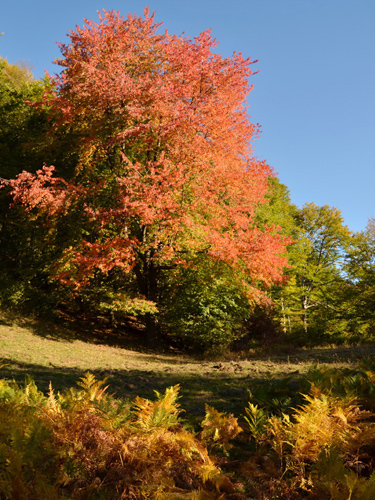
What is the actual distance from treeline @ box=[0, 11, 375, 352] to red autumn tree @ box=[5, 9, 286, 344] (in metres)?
0.05

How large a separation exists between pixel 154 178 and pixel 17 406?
28.6 ft

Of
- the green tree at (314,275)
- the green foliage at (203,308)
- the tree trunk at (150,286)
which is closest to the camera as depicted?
A: the green foliage at (203,308)

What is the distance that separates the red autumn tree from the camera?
10.8 m

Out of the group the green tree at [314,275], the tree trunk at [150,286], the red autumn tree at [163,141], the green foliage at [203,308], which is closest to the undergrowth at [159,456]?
the red autumn tree at [163,141]

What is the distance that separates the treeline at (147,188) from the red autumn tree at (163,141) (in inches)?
2.0

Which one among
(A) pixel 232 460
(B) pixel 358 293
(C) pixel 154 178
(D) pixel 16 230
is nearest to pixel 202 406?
(A) pixel 232 460

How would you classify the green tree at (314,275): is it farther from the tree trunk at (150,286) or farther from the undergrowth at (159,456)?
the undergrowth at (159,456)

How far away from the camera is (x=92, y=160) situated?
13.9m

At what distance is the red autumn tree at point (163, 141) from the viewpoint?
35.4 feet

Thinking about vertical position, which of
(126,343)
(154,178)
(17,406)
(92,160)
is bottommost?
(126,343)

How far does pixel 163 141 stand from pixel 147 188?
315cm

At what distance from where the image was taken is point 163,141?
12.6 metres

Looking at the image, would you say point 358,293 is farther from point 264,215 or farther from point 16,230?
point 16,230

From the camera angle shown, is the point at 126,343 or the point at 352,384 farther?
the point at 126,343
